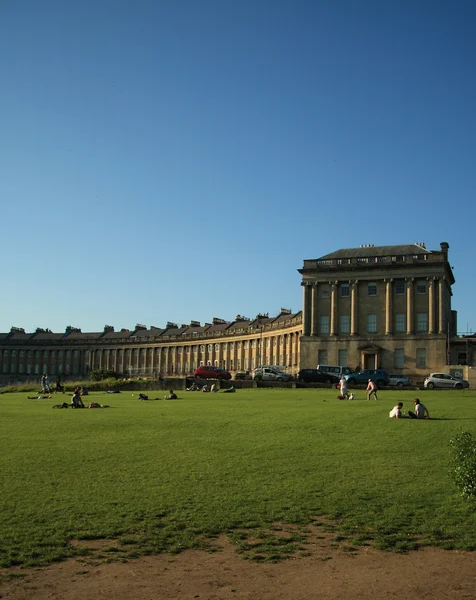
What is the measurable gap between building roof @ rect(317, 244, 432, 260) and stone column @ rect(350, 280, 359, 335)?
4155mm

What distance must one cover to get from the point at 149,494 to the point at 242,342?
95537 millimetres

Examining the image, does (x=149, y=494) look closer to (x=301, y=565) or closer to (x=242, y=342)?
(x=301, y=565)

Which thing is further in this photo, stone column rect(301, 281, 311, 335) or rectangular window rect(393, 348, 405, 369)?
stone column rect(301, 281, 311, 335)

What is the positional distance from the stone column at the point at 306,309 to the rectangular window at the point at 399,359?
10683 millimetres

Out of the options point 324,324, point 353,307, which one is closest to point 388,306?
point 353,307

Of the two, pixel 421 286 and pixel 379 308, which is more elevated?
pixel 421 286

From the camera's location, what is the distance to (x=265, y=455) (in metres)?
21.2

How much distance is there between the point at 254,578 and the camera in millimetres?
11367

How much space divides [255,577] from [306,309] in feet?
235

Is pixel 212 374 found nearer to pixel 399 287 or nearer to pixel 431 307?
pixel 399 287

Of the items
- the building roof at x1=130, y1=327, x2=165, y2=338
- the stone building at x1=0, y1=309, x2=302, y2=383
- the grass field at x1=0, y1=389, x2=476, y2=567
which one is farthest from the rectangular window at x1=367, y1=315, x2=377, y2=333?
the building roof at x1=130, y1=327, x2=165, y2=338

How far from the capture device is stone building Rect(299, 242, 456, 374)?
7594 centimetres

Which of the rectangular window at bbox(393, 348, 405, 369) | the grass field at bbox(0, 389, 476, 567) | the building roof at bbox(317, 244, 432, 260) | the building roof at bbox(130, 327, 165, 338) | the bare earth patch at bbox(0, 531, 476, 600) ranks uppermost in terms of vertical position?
the building roof at bbox(317, 244, 432, 260)

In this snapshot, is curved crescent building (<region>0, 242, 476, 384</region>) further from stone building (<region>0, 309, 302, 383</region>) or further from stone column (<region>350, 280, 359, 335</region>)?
stone building (<region>0, 309, 302, 383</region>)
